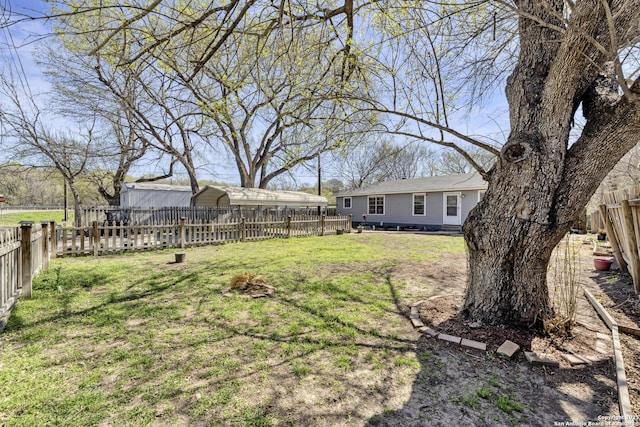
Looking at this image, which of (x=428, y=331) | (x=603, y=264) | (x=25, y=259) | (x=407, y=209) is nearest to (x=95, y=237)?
(x=25, y=259)

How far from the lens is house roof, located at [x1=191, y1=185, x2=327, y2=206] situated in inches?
520

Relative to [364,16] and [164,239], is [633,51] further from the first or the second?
[164,239]

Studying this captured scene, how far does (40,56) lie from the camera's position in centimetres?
1102

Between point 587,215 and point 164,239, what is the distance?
19044mm

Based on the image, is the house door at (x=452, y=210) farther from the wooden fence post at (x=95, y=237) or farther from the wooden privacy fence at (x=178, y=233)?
the wooden fence post at (x=95, y=237)

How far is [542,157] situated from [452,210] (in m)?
15.0

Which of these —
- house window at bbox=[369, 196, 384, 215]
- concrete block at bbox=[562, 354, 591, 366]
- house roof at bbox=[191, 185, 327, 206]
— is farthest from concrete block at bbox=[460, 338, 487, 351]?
house window at bbox=[369, 196, 384, 215]

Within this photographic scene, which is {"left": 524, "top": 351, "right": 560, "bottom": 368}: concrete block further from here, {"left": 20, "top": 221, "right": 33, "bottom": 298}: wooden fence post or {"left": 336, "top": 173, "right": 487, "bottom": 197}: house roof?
{"left": 336, "top": 173, "right": 487, "bottom": 197}: house roof

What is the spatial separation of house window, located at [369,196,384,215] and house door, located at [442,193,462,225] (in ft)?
14.8

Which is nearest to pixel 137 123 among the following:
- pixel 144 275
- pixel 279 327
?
pixel 144 275

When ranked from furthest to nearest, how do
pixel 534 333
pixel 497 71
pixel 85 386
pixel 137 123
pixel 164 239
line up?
1. pixel 137 123
2. pixel 164 239
3. pixel 497 71
4. pixel 534 333
5. pixel 85 386

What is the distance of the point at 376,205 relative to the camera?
20.7 meters

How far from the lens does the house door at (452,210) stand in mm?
16250

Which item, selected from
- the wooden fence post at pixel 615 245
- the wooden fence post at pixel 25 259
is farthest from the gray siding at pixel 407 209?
the wooden fence post at pixel 25 259
